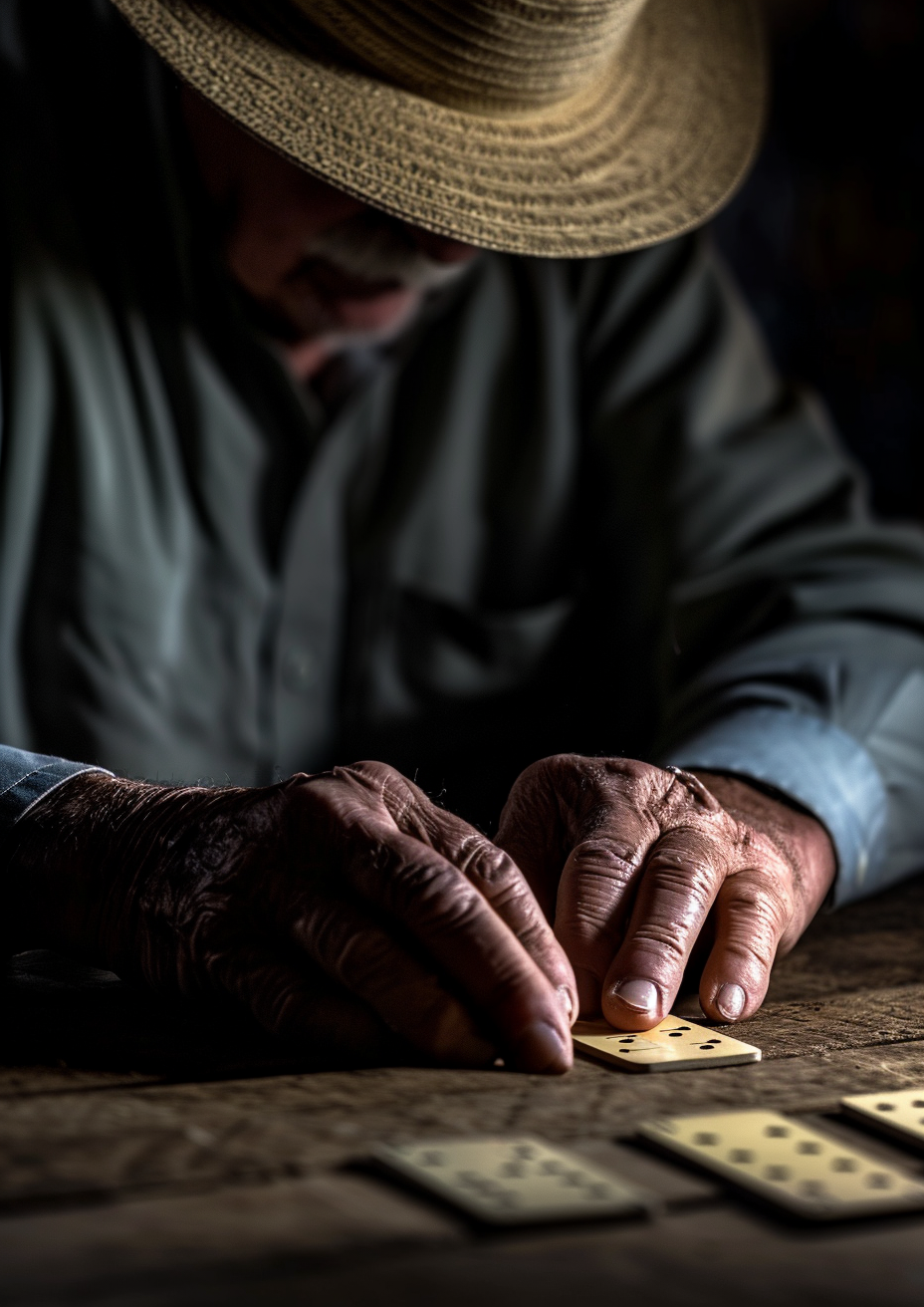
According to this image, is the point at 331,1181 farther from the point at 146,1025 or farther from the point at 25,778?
the point at 25,778

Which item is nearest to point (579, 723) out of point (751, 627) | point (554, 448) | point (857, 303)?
point (751, 627)

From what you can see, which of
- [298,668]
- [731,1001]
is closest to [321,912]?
[731,1001]

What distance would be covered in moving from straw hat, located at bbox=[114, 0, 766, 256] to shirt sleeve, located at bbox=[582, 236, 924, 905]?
0.41 meters

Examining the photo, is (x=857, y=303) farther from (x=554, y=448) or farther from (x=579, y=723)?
(x=579, y=723)

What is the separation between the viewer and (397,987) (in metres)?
0.72

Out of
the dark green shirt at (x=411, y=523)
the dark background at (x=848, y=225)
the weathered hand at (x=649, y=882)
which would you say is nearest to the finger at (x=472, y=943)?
the weathered hand at (x=649, y=882)

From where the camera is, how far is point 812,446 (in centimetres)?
158

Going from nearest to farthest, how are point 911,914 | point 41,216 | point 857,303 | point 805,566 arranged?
point 911,914, point 41,216, point 805,566, point 857,303

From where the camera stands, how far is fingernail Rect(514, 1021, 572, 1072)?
71cm

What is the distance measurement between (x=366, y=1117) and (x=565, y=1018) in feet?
0.44

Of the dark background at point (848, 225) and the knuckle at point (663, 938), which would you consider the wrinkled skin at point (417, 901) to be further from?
the dark background at point (848, 225)

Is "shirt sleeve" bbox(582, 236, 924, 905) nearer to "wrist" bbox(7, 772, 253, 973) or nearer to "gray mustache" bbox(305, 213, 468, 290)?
"gray mustache" bbox(305, 213, 468, 290)

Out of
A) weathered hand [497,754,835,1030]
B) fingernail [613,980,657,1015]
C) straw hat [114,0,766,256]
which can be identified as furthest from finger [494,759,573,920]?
straw hat [114,0,766,256]

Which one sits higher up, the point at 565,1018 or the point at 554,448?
the point at 554,448
